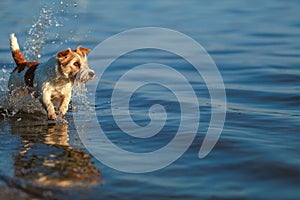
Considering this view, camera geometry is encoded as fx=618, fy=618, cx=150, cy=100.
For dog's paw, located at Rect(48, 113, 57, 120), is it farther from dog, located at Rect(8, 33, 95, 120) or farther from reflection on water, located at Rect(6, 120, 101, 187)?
reflection on water, located at Rect(6, 120, 101, 187)

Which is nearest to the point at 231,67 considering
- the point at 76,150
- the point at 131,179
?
the point at 76,150

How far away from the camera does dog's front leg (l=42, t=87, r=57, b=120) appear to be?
25.4 feet

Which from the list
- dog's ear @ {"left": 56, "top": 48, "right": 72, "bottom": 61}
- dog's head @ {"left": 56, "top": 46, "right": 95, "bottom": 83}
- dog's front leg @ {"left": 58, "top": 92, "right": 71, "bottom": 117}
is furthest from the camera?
dog's front leg @ {"left": 58, "top": 92, "right": 71, "bottom": 117}

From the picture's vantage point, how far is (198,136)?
699 cm

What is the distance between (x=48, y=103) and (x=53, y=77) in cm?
36

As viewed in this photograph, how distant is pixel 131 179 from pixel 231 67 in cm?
578

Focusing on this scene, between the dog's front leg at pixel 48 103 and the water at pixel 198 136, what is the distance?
168 millimetres

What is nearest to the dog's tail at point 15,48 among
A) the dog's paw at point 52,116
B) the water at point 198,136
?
the water at point 198,136

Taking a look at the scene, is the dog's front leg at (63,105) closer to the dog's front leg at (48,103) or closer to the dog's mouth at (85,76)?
the dog's front leg at (48,103)

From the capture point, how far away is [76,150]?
21.7 ft

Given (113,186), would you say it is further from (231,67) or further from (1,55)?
(1,55)

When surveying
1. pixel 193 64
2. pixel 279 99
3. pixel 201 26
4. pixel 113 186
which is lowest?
pixel 113 186

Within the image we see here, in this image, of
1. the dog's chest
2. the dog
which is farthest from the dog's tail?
the dog's chest

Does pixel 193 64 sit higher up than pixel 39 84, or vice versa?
pixel 193 64
